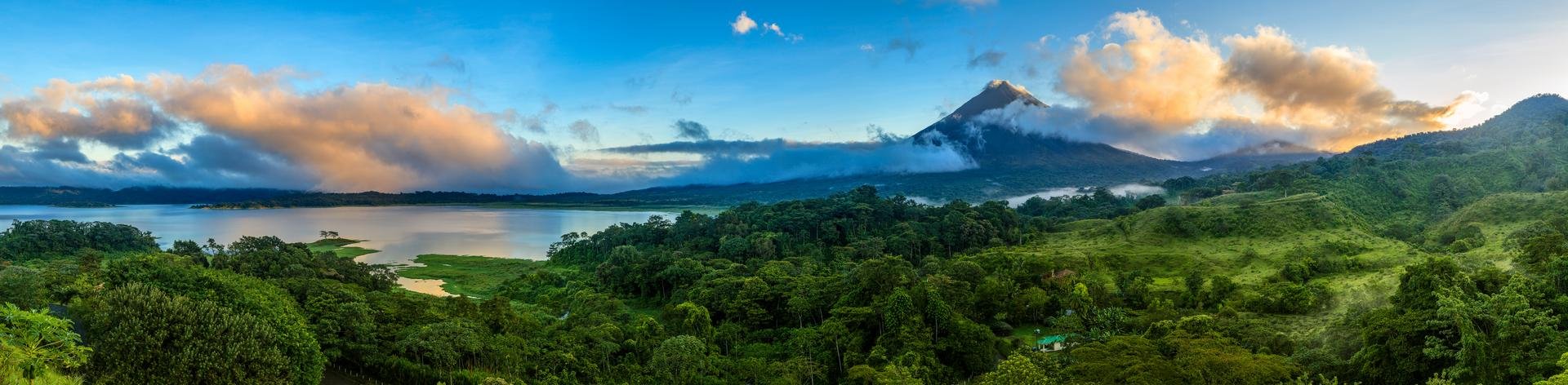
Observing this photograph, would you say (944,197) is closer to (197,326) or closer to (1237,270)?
(1237,270)

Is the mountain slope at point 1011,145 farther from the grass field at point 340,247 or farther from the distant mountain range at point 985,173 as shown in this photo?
the grass field at point 340,247

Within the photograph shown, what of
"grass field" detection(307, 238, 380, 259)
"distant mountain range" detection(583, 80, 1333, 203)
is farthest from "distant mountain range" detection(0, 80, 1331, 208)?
"grass field" detection(307, 238, 380, 259)

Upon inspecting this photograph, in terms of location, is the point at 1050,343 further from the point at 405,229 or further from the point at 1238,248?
the point at 405,229

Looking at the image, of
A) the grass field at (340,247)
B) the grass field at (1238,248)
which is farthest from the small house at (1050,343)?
the grass field at (340,247)

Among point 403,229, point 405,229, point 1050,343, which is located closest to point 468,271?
point 1050,343

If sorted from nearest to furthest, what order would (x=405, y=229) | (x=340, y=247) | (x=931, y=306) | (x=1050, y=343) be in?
(x=931, y=306), (x=1050, y=343), (x=340, y=247), (x=405, y=229)

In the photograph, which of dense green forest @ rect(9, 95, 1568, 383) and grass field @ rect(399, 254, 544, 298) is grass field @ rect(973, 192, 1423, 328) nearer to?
dense green forest @ rect(9, 95, 1568, 383)
